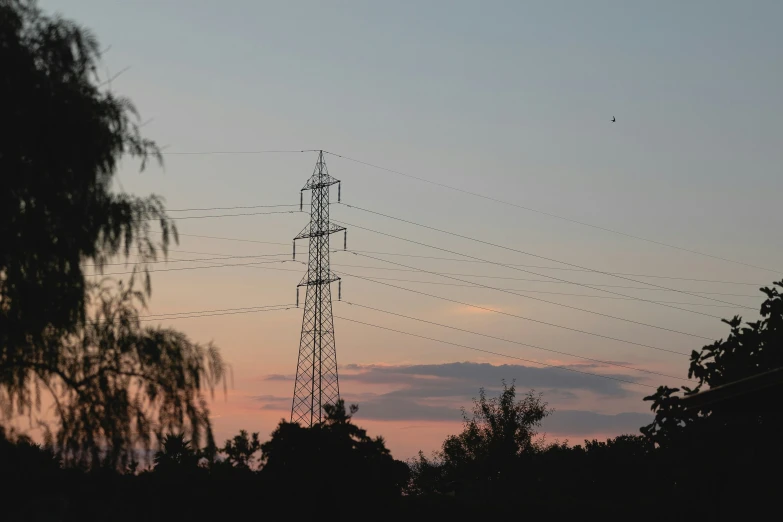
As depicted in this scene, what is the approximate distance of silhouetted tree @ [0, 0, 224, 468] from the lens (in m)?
15.8

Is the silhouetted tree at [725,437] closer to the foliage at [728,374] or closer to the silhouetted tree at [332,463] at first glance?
the foliage at [728,374]

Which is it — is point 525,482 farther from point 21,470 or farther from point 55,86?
point 55,86

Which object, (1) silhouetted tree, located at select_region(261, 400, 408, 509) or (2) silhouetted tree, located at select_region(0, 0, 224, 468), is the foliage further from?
(2) silhouetted tree, located at select_region(0, 0, 224, 468)

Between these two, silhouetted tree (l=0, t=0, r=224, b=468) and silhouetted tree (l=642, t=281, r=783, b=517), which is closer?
silhouetted tree (l=0, t=0, r=224, b=468)

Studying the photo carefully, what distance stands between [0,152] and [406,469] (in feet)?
61.7

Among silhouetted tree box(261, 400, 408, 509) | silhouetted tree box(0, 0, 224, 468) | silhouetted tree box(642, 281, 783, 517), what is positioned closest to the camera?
silhouetted tree box(0, 0, 224, 468)

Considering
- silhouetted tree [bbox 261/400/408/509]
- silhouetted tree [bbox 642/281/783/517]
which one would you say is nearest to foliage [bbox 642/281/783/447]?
silhouetted tree [bbox 642/281/783/517]

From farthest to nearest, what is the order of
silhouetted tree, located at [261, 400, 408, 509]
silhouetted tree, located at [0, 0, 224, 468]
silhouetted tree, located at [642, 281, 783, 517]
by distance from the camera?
silhouetted tree, located at [261, 400, 408, 509] → silhouetted tree, located at [642, 281, 783, 517] → silhouetted tree, located at [0, 0, 224, 468]

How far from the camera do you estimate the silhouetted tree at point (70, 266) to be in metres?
15.8

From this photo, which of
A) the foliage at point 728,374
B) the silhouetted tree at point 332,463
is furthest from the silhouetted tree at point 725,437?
the silhouetted tree at point 332,463

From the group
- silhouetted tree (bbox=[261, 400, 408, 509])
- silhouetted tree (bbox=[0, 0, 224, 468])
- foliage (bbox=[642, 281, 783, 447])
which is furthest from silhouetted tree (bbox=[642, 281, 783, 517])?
silhouetted tree (bbox=[0, 0, 224, 468])

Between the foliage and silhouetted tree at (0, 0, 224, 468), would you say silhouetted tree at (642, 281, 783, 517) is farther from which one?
silhouetted tree at (0, 0, 224, 468)

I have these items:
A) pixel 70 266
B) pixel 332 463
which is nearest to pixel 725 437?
pixel 332 463

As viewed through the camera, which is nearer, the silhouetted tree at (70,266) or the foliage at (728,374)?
the silhouetted tree at (70,266)
